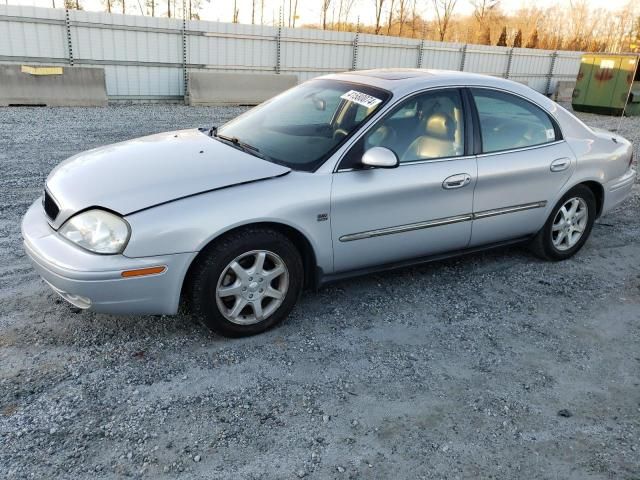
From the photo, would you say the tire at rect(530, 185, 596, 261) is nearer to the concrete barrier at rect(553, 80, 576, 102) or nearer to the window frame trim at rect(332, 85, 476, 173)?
the window frame trim at rect(332, 85, 476, 173)

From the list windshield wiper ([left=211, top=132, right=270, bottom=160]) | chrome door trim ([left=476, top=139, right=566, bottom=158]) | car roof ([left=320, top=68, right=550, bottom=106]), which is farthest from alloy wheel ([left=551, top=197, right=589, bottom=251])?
windshield wiper ([left=211, top=132, right=270, bottom=160])

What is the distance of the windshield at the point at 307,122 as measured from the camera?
356cm

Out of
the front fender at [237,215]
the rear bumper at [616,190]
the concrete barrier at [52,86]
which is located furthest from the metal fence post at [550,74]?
the front fender at [237,215]

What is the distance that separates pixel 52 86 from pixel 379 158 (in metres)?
11.0

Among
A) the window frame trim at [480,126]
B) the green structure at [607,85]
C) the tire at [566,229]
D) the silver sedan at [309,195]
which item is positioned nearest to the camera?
the silver sedan at [309,195]

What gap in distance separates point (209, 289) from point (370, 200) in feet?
3.86

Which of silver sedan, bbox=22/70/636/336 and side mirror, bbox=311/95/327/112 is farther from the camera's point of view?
side mirror, bbox=311/95/327/112

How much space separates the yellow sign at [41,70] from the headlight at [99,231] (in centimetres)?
1046

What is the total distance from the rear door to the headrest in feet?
0.85

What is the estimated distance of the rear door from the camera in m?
4.05

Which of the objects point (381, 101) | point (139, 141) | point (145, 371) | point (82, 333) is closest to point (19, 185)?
point (139, 141)

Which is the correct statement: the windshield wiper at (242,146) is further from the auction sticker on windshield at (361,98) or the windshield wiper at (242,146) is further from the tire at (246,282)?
the auction sticker on windshield at (361,98)

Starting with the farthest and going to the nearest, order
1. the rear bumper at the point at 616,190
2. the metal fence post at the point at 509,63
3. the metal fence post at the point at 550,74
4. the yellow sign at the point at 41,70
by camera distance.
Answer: the metal fence post at the point at 550,74 → the metal fence post at the point at 509,63 → the yellow sign at the point at 41,70 → the rear bumper at the point at 616,190

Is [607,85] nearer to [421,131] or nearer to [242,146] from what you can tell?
[421,131]
